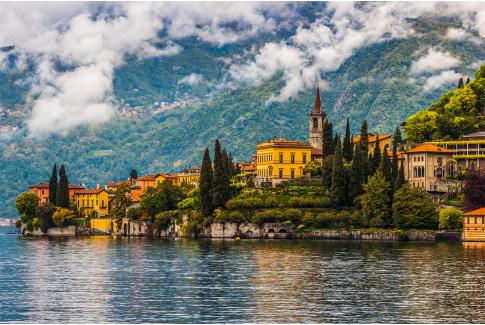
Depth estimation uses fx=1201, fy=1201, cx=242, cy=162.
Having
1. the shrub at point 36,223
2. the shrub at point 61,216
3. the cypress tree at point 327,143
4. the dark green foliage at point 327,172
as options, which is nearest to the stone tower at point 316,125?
the cypress tree at point 327,143

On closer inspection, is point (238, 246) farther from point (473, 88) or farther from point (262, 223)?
point (473, 88)

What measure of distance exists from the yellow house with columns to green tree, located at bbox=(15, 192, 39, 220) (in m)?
39.3

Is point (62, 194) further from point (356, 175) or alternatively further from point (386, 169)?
point (386, 169)

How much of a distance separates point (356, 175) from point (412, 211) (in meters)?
10.1

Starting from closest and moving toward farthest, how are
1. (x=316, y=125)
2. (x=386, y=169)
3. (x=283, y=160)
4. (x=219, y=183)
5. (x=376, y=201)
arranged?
(x=376, y=201) → (x=386, y=169) → (x=219, y=183) → (x=283, y=160) → (x=316, y=125)

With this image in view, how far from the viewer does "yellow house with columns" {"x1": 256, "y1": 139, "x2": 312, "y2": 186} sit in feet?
520

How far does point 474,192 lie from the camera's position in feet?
439

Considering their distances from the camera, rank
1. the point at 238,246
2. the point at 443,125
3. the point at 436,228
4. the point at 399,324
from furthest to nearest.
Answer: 1. the point at 443,125
2. the point at 436,228
3. the point at 238,246
4. the point at 399,324

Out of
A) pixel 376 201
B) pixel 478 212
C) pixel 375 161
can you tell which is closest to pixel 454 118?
pixel 375 161

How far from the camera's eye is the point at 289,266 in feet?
310

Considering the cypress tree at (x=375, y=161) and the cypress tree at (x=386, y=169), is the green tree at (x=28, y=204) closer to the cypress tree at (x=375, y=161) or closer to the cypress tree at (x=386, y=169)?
the cypress tree at (x=375, y=161)

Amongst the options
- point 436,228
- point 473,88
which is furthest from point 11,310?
point 473,88

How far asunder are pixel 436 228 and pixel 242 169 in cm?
4773

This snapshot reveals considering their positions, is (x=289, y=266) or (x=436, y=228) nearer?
(x=289, y=266)
